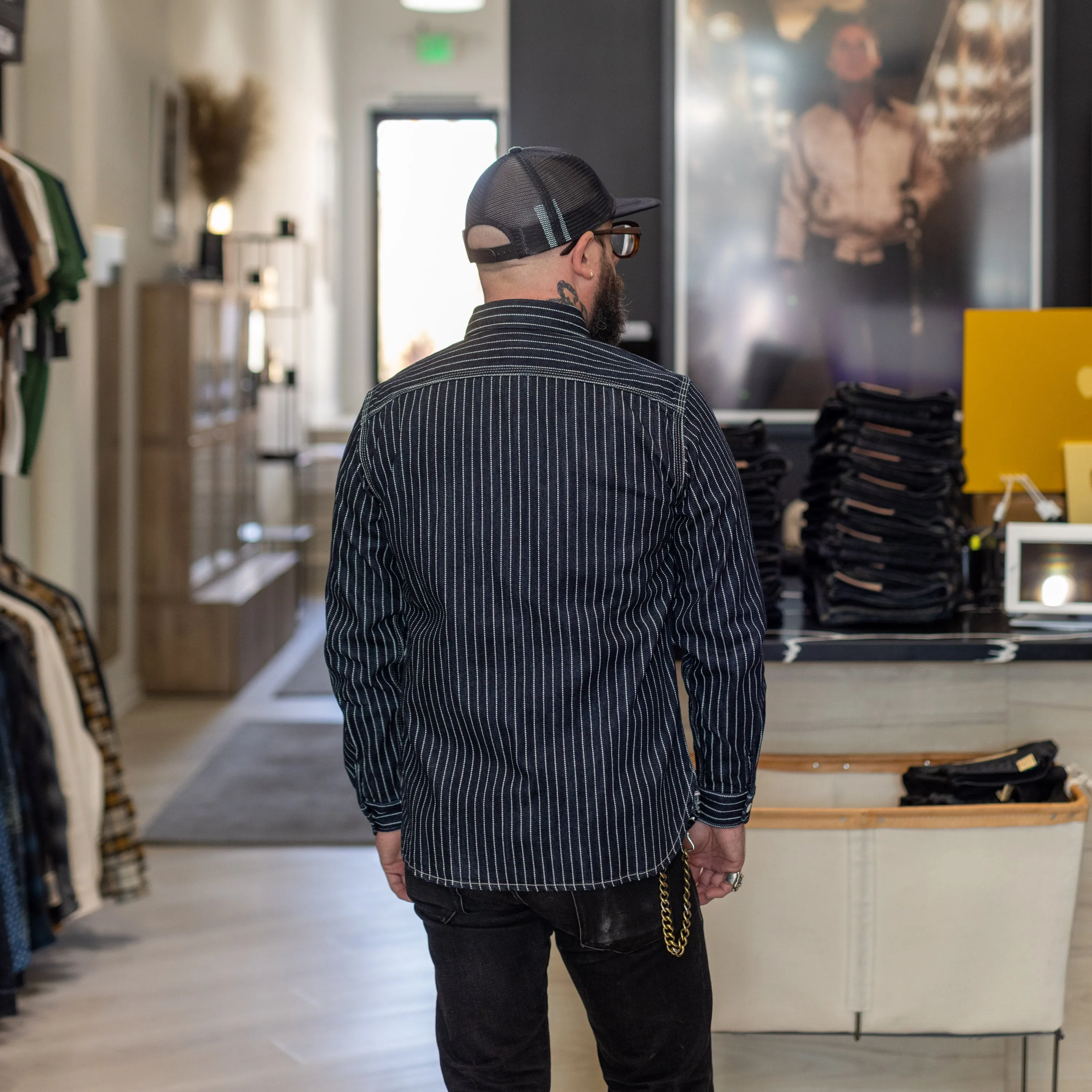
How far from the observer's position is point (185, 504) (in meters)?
5.84

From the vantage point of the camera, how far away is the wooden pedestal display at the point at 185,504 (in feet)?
18.9

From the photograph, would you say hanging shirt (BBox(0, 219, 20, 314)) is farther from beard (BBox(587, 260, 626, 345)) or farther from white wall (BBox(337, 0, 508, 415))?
white wall (BBox(337, 0, 508, 415))

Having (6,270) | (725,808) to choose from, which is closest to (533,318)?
(725,808)

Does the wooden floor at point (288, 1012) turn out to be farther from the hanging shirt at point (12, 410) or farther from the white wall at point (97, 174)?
the white wall at point (97, 174)

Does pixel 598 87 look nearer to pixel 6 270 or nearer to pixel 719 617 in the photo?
pixel 6 270

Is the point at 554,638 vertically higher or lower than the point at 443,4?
lower

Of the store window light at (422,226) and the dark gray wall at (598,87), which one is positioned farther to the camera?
the store window light at (422,226)

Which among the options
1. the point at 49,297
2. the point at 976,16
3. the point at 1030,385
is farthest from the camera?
the point at 976,16

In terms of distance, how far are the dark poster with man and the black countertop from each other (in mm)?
1656

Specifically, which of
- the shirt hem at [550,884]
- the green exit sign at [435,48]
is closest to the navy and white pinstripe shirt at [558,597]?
the shirt hem at [550,884]

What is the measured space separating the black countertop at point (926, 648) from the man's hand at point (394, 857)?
0.75 metres

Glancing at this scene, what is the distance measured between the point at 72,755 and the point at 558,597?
2063mm

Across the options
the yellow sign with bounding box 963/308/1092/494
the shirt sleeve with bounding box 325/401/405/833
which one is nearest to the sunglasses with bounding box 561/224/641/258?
the shirt sleeve with bounding box 325/401/405/833

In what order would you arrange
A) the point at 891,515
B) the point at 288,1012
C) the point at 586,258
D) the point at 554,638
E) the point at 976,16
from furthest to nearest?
1. the point at 976,16
2. the point at 288,1012
3. the point at 891,515
4. the point at 586,258
5. the point at 554,638
